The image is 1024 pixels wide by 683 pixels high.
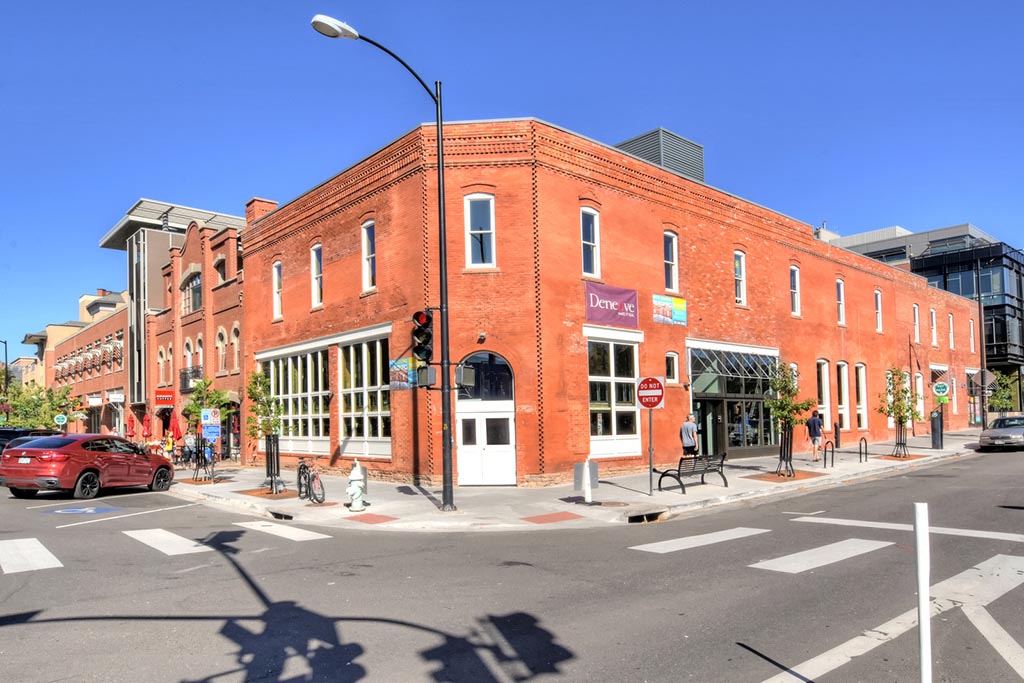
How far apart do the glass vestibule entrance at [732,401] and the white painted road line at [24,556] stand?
18.6 meters

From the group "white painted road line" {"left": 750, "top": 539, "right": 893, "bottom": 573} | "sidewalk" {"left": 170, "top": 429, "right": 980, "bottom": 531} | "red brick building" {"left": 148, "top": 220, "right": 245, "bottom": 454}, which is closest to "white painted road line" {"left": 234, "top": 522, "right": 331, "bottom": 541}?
"sidewalk" {"left": 170, "top": 429, "right": 980, "bottom": 531}

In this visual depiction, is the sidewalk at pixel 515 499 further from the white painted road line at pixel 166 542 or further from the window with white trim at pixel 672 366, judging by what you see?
the window with white trim at pixel 672 366

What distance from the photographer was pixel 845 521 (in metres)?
12.4

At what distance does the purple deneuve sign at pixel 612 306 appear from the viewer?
67.8ft

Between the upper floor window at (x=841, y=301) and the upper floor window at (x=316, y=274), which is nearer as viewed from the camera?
the upper floor window at (x=316, y=274)

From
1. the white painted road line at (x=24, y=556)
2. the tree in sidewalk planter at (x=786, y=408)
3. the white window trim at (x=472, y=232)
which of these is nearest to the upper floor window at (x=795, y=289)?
the tree in sidewalk planter at (x=786, y=408)

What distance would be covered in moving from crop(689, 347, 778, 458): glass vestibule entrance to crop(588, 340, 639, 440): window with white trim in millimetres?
3287

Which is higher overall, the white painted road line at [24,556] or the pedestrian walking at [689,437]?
the pedestrian walking at [689,437]

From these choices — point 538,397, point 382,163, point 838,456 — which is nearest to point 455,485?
point 538,397

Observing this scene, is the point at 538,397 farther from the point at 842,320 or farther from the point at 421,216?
the point at 842,320

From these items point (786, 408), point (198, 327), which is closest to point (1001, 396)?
point (786, 408)

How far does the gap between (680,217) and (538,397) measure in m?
9.15

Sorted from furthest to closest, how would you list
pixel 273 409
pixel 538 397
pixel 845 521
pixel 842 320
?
pixel 842 320, pixel 273 409, pixel 538 397, pixel 845 521

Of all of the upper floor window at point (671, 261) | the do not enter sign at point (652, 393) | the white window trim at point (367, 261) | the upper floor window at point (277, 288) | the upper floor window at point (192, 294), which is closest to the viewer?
the do not enter sign at point (652, 393)
